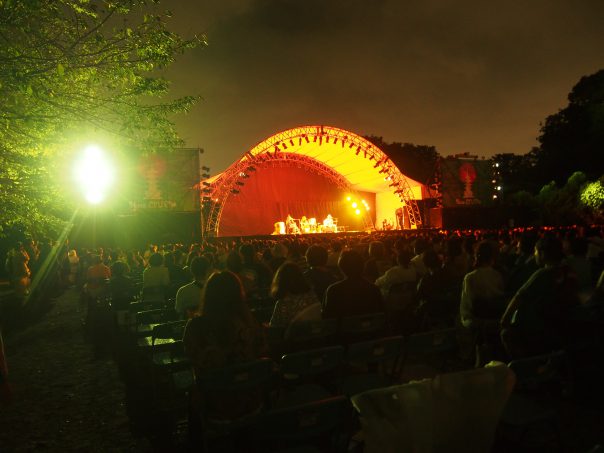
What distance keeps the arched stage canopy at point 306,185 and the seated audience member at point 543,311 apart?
17.2m

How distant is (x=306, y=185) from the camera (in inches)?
1109

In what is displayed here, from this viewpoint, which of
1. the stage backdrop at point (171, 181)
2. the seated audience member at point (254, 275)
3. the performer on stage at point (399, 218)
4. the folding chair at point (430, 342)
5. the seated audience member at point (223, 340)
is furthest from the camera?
the performer on stage at point (399, 218)

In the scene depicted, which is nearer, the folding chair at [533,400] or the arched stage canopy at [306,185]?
the folding chair at [533,400]

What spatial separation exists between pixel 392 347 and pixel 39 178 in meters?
5.98

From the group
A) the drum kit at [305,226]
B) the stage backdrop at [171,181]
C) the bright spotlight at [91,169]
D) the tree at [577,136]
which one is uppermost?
the tree at [577,136]

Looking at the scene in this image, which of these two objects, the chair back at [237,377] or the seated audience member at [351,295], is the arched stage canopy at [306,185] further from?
the chair back at [237,377]

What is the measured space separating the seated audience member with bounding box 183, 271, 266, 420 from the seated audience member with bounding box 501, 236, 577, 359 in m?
2.17

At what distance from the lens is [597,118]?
31.0 metres

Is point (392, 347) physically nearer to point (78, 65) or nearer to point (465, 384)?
point (465, 384)

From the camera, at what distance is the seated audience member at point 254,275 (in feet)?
20.3

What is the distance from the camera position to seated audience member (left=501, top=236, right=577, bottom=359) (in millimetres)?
3695

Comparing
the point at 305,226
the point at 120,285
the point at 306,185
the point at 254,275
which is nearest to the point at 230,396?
the point at 254,275

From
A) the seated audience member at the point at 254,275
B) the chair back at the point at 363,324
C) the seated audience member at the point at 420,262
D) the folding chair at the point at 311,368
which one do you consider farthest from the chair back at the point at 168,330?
the seated audience member at the point at 420,262

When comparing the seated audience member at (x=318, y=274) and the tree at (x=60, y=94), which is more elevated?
the tree at (x=60, y=94)
